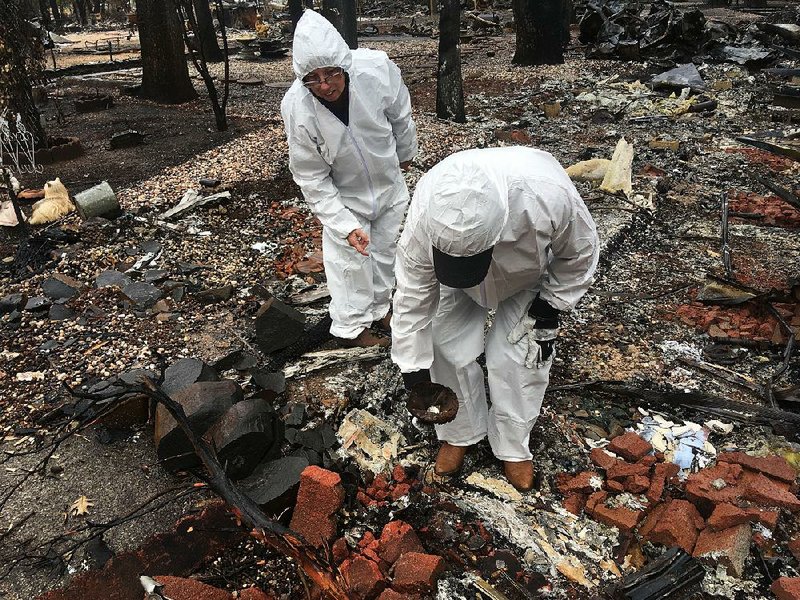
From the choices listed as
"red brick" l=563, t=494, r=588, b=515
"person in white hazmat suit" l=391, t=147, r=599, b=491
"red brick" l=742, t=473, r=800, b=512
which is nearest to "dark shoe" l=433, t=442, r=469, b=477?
"person in white hazmat suit" l=391, t=147, r=599, b=491

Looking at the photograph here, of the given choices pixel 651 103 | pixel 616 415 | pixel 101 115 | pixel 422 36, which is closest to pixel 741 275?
pixel 616 415

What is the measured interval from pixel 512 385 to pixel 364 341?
1328 mm

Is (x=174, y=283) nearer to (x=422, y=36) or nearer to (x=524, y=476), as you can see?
(x=524, y=476)

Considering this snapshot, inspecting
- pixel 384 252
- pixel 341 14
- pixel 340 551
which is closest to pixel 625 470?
pixel 340 551

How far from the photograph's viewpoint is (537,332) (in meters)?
2.34

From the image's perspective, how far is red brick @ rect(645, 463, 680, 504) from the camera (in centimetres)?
247

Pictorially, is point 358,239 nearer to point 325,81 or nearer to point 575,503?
point 325,81

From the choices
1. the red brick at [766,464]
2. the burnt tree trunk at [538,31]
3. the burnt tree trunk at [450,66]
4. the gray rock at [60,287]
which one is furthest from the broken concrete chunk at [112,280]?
the burnt tree trunk at [538,31]

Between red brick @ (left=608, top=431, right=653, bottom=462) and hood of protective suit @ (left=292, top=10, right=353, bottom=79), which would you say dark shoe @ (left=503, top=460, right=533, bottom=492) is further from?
hood of protective suit @ (left=292, top=10, right=353, bottom=79)

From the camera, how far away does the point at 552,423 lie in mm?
2906

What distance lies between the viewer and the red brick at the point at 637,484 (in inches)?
98.3

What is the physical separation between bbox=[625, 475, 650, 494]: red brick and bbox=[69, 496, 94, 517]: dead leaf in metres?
2.36

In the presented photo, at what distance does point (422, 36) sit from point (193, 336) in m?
16.7

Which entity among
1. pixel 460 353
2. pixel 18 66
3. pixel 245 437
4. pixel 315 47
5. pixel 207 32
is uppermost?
pixel 207 32
